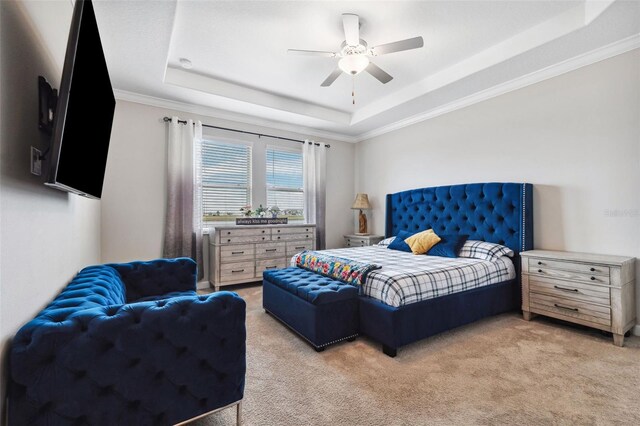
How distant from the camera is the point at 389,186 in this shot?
5.26 m

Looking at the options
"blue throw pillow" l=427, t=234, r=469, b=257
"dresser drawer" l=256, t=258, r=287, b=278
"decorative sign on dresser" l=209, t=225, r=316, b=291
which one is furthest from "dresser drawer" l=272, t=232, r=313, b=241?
"blue throw pillow" l=427, t=234, r=469, b=257

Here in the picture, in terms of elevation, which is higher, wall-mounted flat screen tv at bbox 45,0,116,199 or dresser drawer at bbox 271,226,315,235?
wall-mounted flat screen tv at bbox 45,0,116,199

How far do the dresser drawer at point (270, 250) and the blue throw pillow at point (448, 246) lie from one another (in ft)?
7.34

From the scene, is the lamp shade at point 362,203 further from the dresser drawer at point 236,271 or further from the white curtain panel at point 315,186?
the dresser drawer at point 236,271

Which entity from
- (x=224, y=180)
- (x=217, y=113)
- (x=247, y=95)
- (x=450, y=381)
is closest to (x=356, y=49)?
(x=247, y=95)

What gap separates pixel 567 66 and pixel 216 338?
4.12 meters

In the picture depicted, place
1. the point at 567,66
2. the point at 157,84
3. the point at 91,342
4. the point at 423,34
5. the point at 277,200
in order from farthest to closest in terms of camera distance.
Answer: the point at 277,200 → the point at 157,84 → the point at 567,66 → the point at 423,34 → the point at 91,342

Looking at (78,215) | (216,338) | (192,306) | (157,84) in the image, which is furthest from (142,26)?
(216,338)

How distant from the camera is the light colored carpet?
162 cm

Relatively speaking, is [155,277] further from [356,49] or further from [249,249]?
[356,49]

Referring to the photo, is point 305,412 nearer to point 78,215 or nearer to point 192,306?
point 192,306

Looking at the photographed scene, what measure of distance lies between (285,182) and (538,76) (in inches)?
148

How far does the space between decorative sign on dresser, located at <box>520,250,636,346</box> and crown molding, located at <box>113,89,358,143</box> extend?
3785mm

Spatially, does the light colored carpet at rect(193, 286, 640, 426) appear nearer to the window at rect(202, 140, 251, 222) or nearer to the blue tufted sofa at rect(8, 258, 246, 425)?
the blue tufted sofa at rect(8, 258, 246, 425)
